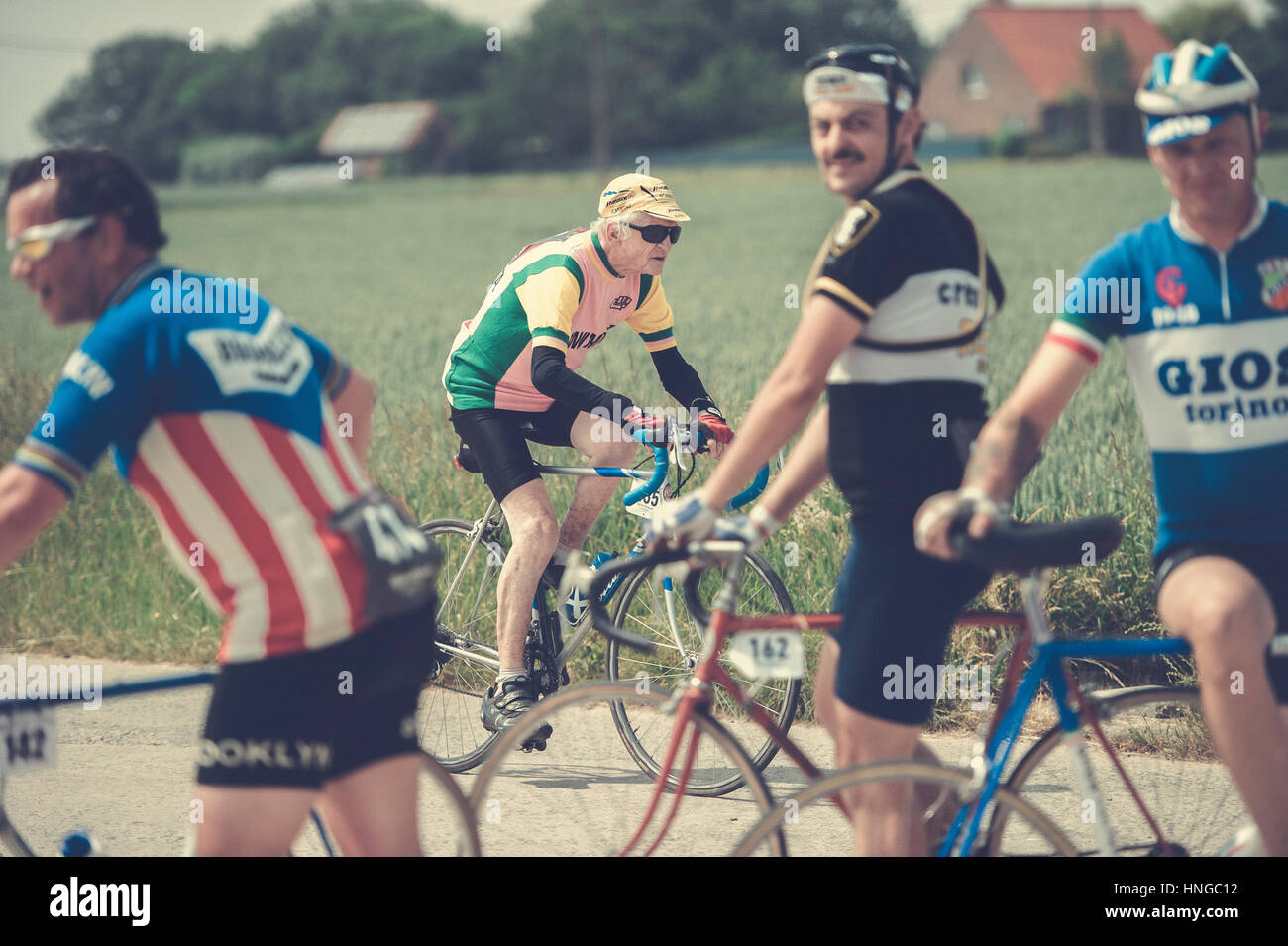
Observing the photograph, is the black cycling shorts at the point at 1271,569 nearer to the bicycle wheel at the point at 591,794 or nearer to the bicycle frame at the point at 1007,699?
the bicycle frame at the point at 1007,699

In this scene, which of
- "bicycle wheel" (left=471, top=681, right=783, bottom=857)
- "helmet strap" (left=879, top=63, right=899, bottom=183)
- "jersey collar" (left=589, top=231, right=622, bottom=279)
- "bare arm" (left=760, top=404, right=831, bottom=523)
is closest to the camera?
"helmet strap" (left=879, top=63, right=899, bottom=183)

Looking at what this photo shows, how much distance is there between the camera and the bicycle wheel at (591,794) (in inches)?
128

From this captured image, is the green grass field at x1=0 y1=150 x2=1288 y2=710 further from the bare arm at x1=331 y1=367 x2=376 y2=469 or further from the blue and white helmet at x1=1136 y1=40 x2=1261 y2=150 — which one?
the bare arm at x1=331 y1=367 x2=376 y2=469

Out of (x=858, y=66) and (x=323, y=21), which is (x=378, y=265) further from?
(x=323, y=21)

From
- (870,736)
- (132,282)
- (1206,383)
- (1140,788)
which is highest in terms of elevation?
(132,282)

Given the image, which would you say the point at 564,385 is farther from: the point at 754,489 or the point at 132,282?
the point at 132,282

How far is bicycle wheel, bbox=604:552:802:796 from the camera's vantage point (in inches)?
192

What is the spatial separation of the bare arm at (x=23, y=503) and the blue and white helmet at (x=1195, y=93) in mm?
2360

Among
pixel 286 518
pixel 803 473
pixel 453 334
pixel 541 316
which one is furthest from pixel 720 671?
pixel 453 334

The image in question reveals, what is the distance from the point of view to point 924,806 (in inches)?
117

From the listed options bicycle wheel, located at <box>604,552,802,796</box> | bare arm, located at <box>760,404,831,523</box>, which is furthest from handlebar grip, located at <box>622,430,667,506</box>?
bare arm, located at <box>760,404,831,523</box>

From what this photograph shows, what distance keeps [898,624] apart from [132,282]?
174 cm

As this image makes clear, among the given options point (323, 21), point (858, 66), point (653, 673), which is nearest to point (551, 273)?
point (653, 673)

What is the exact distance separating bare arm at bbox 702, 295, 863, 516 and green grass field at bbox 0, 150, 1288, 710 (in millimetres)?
2717
